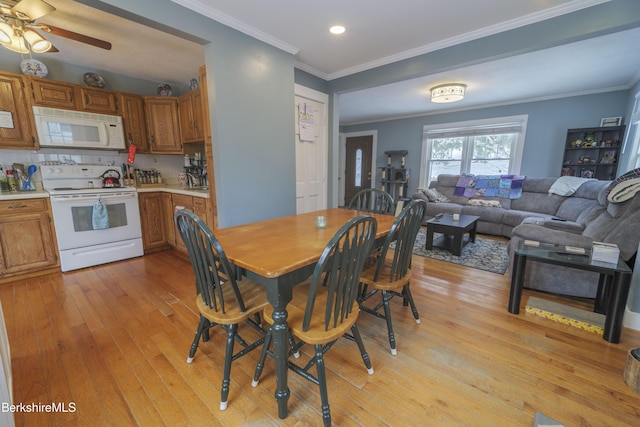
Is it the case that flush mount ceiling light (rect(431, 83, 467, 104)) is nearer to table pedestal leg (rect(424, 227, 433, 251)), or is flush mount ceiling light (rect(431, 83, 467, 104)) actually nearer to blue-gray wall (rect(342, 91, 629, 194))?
blue-gray wall (rect(342, 91, 629, 194))

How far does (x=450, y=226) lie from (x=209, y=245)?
10.2 ft

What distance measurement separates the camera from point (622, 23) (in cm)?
187

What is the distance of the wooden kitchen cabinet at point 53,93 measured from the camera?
9.33 ft

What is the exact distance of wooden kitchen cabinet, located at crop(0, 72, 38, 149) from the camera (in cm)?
269

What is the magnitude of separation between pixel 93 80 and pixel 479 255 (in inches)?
217

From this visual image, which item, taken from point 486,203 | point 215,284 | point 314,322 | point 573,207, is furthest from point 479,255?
point 215,284

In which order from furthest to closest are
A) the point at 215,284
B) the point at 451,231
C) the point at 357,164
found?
1. the point at 357,164
2. the point at 451,231
3. the point at 215,284

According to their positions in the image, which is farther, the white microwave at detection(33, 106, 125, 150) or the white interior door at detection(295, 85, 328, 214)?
the white interior door at detection(295, 85, 328, 214)

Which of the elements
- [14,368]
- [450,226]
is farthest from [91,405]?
[450,226]

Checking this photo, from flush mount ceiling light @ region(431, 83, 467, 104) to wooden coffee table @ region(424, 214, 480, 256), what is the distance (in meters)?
1.85

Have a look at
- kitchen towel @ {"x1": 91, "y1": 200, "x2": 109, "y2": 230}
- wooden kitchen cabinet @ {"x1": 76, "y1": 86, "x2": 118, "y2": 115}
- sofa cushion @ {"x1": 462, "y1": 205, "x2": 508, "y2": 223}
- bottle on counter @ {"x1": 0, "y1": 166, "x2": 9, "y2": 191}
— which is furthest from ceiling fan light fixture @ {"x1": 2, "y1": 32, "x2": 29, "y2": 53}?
sofa cushion @ {"x1": 462, "y1": 205, "x2": 508, "y2": 223}

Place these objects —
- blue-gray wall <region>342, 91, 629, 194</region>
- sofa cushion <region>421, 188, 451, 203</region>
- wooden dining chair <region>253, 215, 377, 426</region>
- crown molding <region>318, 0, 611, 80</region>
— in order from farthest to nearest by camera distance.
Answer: sofa cushion <region>421, 188, 451, 203</region> → blue-gray wall <region>342, 91, 629, 194</region> → crown molding <region>318, 0, 611, 80</region> → wooden dining chair <region>253, 215, 377, 426</region>

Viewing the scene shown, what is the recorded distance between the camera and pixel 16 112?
2764 millimetres

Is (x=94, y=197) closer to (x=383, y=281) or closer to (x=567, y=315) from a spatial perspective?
(x=383, y=281)
